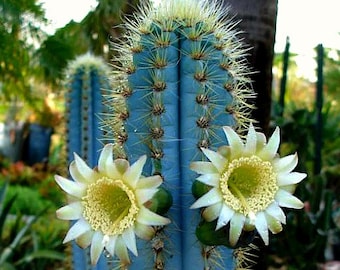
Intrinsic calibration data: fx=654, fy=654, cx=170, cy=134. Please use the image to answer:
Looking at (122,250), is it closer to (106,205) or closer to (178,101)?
(106,205)

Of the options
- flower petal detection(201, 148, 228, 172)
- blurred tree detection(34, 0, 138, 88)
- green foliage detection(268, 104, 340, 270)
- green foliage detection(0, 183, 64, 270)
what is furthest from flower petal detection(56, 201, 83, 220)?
green foliage detection(0, 183, 64, 270)

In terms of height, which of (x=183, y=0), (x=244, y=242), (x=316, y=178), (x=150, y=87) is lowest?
(x=316, y=178)

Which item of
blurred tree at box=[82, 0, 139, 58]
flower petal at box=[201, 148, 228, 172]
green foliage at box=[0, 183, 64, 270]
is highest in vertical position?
blurred tree at box=[82, 0, 139, 58]

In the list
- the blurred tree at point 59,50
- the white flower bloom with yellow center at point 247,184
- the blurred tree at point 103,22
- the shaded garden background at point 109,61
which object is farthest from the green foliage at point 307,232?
the white flower bloom with yellow center at point 247,184

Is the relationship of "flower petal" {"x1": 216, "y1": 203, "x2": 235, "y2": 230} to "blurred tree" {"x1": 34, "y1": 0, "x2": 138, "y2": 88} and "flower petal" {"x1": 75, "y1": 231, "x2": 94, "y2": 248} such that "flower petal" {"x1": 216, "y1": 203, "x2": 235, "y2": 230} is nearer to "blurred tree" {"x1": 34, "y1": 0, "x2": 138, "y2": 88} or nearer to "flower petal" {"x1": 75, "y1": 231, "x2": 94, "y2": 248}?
"flower petal" {"x1": 75, "y1": 231, "x2": 94, "y2": 248}

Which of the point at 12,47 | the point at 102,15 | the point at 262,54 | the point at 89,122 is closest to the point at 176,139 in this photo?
the point at 262,54

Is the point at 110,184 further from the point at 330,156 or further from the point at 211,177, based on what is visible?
the point at 330,156

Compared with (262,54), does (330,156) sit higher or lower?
lower

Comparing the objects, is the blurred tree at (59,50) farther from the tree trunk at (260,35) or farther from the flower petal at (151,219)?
the flower petal at (151,219)

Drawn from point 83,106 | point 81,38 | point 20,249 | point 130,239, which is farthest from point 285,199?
point 20,249
